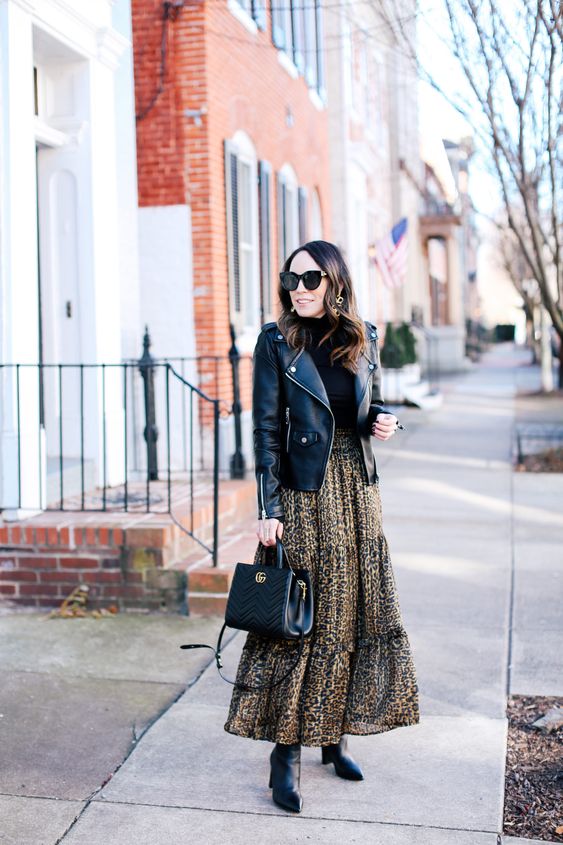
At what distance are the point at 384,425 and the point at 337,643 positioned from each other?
75 cm

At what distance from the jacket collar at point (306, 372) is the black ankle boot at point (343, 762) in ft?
4.04

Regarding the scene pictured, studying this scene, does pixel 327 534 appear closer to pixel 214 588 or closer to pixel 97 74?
pixel 214 588

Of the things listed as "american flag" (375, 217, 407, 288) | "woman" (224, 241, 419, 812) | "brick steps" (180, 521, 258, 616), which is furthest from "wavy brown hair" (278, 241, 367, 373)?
"american flag" (375, 217, 407, 288)

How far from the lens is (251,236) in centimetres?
1052

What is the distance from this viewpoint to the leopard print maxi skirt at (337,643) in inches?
135

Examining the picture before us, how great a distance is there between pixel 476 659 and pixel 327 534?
1837 mm

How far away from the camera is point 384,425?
3.50m

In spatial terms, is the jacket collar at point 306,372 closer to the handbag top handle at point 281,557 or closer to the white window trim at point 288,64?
the handbag top handle at point 281,557

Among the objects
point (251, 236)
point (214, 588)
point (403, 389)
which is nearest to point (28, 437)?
point (214, 588)

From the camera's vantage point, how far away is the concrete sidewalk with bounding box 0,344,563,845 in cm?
332

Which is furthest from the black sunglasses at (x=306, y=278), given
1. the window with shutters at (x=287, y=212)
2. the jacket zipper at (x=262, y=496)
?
the window with shutters at (x=287, y=212)

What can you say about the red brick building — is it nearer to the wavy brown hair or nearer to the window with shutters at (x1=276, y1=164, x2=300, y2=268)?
the window with shutters at (x1=276, y1=164, x2=300, y2=268)

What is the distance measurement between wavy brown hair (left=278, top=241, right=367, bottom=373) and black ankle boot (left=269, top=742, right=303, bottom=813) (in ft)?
4.30

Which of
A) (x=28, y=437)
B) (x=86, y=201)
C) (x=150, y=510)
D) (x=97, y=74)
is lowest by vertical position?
(x=150, y=510)
